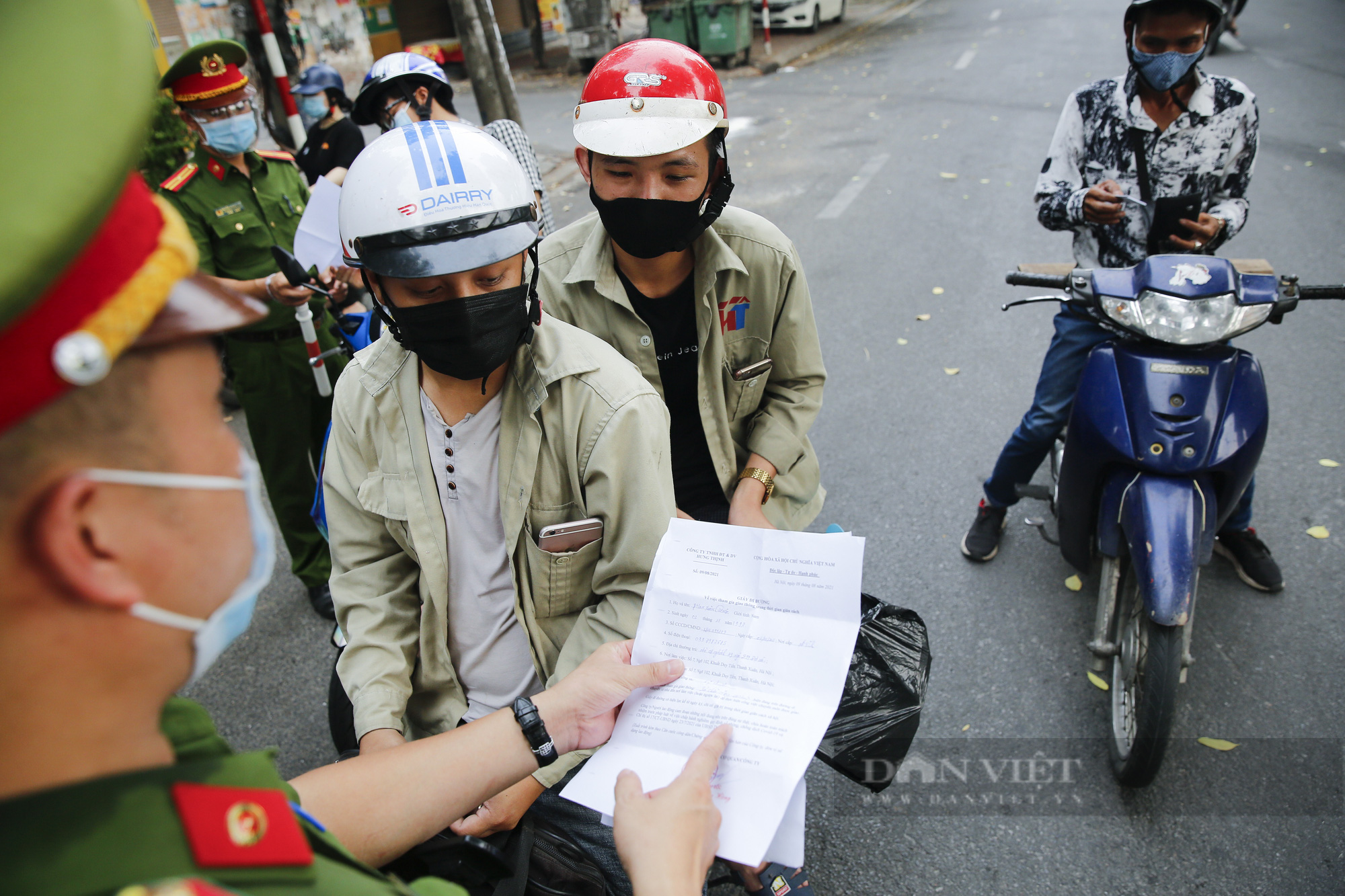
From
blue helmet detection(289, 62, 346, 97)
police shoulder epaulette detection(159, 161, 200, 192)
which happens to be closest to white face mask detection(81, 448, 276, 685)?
police shoulder epaulette detection(159, 161, 200, 192)

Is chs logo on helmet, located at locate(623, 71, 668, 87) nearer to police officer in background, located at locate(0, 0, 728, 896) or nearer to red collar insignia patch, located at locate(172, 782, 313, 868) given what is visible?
police officer in background, located at locate(0, 0, 728, 896)

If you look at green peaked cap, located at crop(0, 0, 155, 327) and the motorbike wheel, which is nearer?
green peaked cap, located at crop(0, 0, 155, 327)

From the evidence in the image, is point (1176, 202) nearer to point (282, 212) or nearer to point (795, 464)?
point (795, 464)

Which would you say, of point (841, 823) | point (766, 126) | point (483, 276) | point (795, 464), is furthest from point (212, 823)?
point (766, 126)

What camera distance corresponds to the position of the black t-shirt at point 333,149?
207 inches

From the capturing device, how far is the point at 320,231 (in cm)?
295

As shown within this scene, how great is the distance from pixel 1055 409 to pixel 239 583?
301cm

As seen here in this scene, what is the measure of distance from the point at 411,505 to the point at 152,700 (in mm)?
1026

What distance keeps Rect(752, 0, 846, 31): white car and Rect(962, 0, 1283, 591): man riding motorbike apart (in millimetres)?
16501

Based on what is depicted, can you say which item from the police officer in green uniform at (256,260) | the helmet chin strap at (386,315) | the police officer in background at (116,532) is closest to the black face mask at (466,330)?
the helmet chin strap at (386,315)

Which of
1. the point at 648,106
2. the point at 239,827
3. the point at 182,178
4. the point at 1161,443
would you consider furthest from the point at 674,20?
the point at 239,827

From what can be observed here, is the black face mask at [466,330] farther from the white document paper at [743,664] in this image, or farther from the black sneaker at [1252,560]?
the black sneaker at [1252,560]

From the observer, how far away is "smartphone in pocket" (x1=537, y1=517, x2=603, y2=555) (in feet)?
5.48

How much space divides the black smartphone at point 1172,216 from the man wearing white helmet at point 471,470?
2.18m
